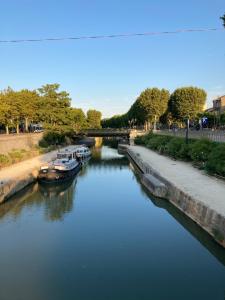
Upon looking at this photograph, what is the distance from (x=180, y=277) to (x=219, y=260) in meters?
2.50

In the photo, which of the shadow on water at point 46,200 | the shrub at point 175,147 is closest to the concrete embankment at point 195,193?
the shadow on water at point 46,200

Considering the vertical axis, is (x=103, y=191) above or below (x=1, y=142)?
below

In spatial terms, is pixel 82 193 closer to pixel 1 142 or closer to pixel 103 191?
pixel 103 191

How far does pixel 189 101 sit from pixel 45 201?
72.2 metres

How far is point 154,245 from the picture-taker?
18.0 meters

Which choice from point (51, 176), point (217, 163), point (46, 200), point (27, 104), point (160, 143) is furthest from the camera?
point (27, 104)

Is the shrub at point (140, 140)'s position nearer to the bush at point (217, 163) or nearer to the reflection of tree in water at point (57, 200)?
the reflection of tree in water at point (57, 200)

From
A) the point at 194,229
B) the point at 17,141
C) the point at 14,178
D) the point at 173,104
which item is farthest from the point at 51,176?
the point at 173,104

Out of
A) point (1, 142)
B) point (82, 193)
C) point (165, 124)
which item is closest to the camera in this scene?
point (82, 193)

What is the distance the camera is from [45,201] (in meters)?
29.8

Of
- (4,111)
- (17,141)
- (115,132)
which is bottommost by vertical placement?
(115,132)

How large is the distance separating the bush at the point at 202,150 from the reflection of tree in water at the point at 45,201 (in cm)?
1159

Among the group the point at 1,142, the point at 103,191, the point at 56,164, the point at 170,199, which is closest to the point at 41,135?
the point at 1,142

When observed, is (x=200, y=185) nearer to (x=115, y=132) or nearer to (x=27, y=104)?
(x=27, y=104)
